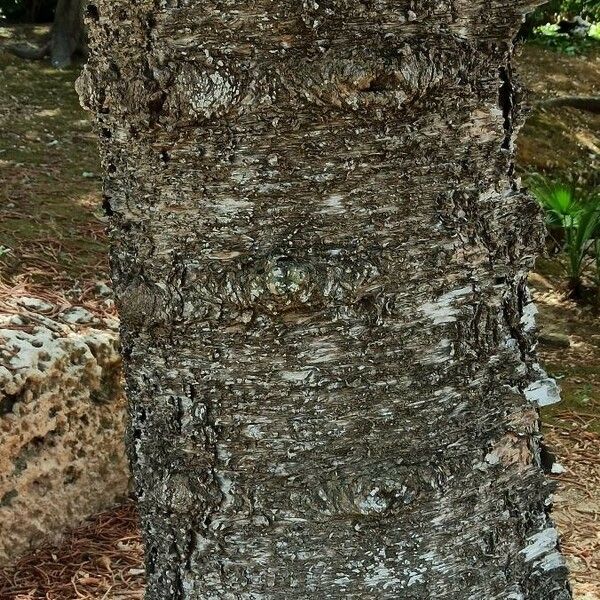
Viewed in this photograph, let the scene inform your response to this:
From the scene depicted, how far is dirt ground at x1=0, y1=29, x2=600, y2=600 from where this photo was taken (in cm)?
312

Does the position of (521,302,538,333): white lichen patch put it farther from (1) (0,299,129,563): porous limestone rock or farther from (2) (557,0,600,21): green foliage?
(2) (557,0,600,21): green foliage

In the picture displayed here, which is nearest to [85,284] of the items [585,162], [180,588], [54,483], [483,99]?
[54,483]

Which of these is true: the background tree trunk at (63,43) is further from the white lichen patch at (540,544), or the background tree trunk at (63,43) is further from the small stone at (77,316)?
the white lichen patch at (540,544)

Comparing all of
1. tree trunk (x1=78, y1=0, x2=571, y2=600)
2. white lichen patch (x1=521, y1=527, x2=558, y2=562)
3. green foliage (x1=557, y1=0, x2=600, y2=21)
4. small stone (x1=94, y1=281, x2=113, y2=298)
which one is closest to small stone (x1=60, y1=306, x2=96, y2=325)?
small stone (x1=94, y1=281, x2=113, y2=298)

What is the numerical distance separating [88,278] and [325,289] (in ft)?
9.83

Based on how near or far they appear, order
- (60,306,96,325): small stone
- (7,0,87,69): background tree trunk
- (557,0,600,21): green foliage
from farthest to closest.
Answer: (557,0,600,21): green foliage, (7,0,87,69): background tree trunk, (60,306,96,325): small stone

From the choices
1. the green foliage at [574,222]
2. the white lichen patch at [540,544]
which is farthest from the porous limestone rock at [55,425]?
the green foliage at [574,222]

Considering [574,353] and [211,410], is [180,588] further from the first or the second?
[574,353]

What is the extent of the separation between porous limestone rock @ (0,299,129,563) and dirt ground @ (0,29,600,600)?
10cm

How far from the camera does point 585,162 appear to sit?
803 centimetres

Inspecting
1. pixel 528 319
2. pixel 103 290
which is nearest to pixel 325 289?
pixel 528 319

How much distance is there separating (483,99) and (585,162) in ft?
24.1

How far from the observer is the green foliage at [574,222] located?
5848 mm

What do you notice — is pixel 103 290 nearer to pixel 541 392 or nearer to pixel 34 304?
pixel 34 304
